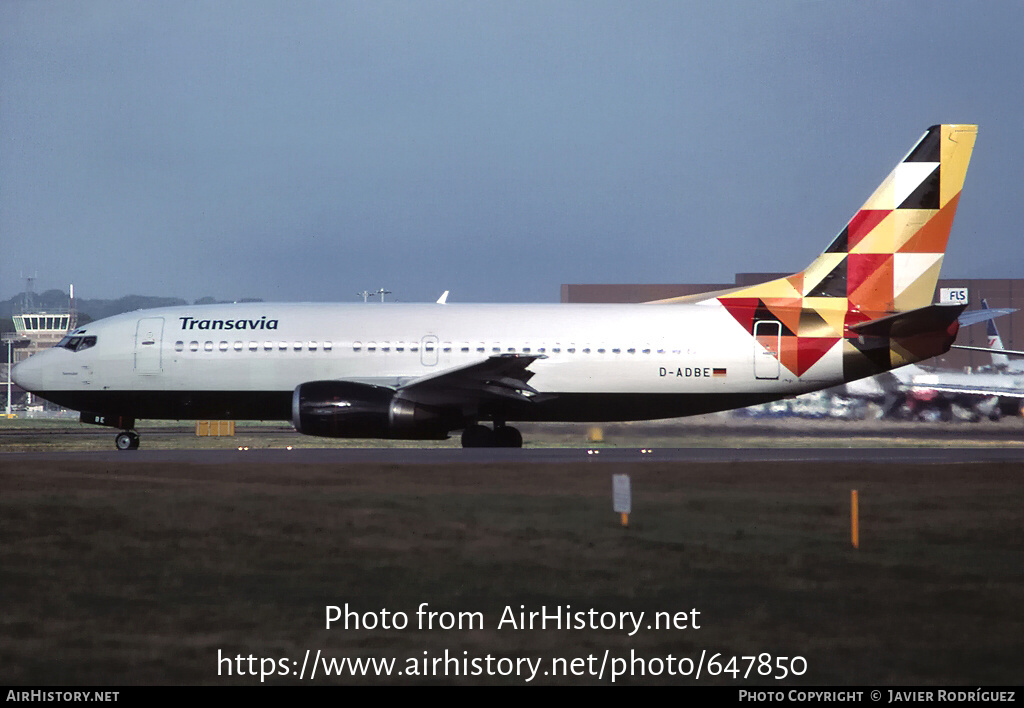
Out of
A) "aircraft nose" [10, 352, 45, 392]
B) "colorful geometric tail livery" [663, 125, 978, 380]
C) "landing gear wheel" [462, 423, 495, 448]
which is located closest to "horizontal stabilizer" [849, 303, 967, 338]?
"colorful geometric tail livery" [663, 125, 978, 380]

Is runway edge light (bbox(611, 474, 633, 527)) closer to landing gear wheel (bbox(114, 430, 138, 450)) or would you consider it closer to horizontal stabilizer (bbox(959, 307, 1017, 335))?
horizontal stabilizer (bbox(959, 307, 1017, 335))

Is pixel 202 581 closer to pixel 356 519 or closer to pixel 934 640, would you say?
pixel 356 519

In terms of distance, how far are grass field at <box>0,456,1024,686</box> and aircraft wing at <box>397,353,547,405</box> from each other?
6988 mm

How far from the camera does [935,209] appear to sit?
107 ft

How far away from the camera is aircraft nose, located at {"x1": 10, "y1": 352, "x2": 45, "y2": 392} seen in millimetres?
32750

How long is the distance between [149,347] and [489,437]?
973 centimetres

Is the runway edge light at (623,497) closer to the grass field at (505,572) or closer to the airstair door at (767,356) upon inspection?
the grass field at (505,572)

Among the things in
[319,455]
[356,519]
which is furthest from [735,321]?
[356,519]

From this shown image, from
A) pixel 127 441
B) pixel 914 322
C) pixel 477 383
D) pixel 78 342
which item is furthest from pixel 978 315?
pixel 78 342

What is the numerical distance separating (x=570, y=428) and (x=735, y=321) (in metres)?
7.87

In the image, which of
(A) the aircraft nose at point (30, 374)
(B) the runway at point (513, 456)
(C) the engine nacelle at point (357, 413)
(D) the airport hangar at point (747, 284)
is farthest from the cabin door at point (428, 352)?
Result: (D) the airport hangar at point (747, 284)

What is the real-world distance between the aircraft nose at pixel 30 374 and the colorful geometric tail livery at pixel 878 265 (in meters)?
19.1

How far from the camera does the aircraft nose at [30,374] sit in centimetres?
3275
